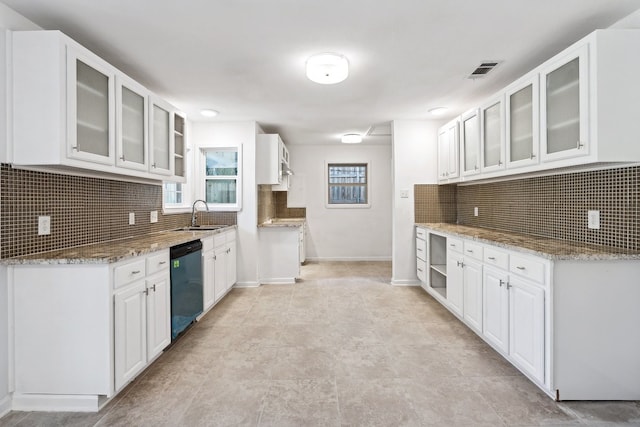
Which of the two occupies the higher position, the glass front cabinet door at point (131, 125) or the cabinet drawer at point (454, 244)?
the glass front cabinet door at point (131, 125)

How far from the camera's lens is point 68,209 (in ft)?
7.88

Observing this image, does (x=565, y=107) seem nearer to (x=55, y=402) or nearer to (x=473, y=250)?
(x=473, y=250)

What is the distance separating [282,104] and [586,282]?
10.9 feet

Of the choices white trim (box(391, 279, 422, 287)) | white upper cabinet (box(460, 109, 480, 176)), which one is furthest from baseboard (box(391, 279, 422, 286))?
white upper cabinet (box(460, 109, 480, 176))

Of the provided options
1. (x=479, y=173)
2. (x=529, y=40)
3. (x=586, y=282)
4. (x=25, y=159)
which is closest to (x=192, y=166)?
(x=25, y=159)

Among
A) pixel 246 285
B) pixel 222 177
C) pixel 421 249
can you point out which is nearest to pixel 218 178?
pixel 222 177

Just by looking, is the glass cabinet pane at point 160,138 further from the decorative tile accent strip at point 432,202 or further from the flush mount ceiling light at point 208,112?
the decorative tile accent strip at point 432,202

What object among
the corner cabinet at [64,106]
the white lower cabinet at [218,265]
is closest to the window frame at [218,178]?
the white lower cabinet at [218,265]

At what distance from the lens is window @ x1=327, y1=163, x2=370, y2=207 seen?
715cm

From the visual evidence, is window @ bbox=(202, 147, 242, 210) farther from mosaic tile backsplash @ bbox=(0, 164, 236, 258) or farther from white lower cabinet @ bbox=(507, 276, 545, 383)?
white lower cabinet @ bbox=(507, 276, 545, 383)

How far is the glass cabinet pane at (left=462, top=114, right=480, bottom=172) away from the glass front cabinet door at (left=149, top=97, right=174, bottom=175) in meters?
3.07

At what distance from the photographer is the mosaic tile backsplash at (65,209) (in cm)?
197

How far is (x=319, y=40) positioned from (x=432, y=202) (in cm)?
301

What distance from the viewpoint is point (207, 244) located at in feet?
11.6
